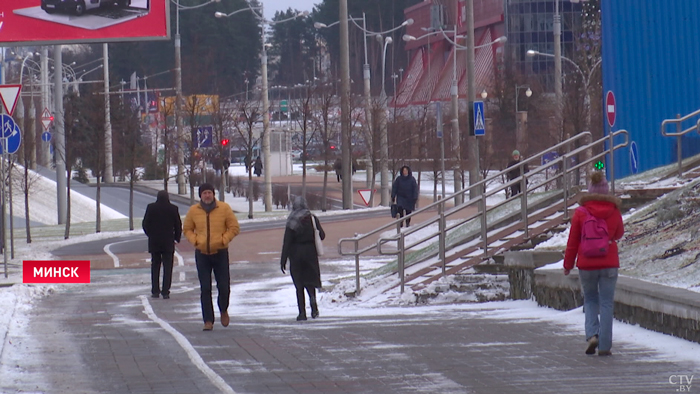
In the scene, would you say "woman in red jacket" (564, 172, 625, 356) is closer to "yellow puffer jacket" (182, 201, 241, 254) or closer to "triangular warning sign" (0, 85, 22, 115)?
"yellow puffer jacket" (182, 201, 241, 254)

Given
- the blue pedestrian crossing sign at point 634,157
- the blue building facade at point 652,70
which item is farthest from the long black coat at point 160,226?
the blue building facade at point 652,70

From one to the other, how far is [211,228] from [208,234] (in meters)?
0.07

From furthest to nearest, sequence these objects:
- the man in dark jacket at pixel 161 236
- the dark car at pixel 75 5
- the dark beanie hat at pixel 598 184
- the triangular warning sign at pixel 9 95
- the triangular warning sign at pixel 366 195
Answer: the triangular warning sign at pixel 366 195
the dark car at pixel 75 5
the triangular warning sign at pixel 9 95
the man in dark jacket at pixel 161 236
the dark beanie hat at pixel 598 184

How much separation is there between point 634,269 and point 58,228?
98.5 ft

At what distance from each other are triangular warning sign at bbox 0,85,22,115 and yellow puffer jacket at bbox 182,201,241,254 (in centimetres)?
902

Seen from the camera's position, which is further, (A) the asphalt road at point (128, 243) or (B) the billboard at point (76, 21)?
(B) the billboard at point (76, 21)

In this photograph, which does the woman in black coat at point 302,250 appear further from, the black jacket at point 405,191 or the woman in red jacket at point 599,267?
the black jacket at point 405,191

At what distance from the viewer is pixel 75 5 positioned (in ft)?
107

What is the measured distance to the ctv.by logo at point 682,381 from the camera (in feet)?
26.5

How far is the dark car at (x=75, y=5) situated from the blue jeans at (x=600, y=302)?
25186mm

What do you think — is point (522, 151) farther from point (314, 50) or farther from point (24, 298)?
point (314, 50)

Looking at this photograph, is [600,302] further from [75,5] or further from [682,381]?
[75,5]

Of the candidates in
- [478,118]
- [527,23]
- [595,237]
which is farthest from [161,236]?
[527,23]

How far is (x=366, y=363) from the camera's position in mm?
9836
